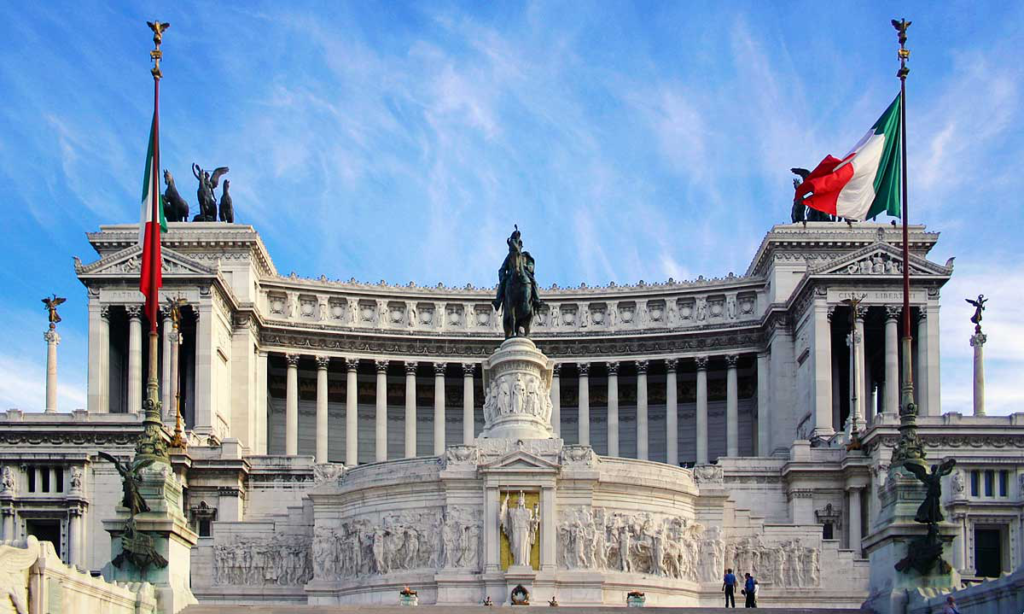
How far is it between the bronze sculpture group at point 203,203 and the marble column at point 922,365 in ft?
138

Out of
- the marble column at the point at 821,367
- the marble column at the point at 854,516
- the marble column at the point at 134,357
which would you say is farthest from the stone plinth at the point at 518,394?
the marble column at the point at 134,357

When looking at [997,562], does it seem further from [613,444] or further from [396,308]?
[396,308]

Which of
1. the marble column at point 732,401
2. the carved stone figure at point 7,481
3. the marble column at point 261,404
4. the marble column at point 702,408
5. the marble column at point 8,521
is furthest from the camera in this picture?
the marble column at point 732,401

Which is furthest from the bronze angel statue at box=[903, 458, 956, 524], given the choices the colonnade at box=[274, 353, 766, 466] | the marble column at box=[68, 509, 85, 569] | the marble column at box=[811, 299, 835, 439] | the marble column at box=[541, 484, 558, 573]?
the colonnade at box=[274, 353, 766, 466]

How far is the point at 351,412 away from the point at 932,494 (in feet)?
199

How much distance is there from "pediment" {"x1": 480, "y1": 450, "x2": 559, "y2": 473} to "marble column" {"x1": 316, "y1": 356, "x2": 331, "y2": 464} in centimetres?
3770

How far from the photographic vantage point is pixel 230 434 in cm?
9438

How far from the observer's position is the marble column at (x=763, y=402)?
9673 cm

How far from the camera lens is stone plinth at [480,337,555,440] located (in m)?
66.2

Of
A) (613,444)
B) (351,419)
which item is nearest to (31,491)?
(351,419)

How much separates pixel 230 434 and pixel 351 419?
8420 mm

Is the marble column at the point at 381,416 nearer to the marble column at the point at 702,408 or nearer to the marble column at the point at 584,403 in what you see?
the marble column at the point at 584,403

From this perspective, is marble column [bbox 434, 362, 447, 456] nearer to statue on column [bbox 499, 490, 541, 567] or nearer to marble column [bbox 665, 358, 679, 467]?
marble column [bbox 665, 358, 679, 467]

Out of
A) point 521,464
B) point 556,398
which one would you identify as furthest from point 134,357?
point 521,464
